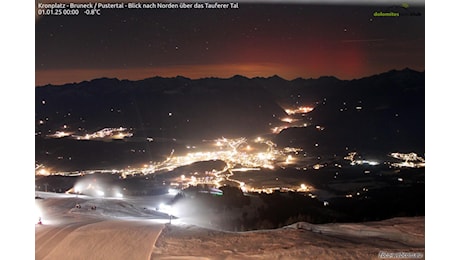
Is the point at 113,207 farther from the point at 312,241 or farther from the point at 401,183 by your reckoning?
the point at 401,183

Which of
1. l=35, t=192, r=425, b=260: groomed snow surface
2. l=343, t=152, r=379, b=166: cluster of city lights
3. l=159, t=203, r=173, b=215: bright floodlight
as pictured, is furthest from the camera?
l=159, t=203, r=173, b=215: bright floodlight

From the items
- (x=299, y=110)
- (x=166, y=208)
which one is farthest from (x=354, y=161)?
(x=166, y=208)

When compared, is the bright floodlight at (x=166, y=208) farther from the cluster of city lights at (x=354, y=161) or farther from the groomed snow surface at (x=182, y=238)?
the cluster of city lights at (x=354, y=161)

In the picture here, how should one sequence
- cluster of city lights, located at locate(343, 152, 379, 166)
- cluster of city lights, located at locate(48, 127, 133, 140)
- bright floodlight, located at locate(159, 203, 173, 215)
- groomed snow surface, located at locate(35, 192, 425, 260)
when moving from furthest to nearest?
bright floodlight, located at locate(159, 203, 173, 215), cluster of city lights, located at locate(343, 152, 379, 166), cluster of city lights, located at locate(48, 127, 133, 140), groomed snow surface, located at locate(35, 192, 425, 260)

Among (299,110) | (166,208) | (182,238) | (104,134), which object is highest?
(299,110)

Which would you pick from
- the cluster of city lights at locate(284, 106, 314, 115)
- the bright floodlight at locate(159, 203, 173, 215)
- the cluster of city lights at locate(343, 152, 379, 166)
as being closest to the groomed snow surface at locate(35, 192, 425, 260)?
the bright floodlight at locate(159, 203, 173, 215)

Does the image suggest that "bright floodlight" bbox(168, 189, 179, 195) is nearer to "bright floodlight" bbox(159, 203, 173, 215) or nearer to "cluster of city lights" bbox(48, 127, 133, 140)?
"bright floodlight" bbox(159, 203, 173, 215)

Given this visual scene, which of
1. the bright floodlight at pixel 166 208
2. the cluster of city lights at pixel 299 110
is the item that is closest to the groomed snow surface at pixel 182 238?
the bright floodlight at pixel 166 208

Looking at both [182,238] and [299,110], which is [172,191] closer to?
[182,238]

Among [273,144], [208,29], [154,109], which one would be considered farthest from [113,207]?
[208,29]
